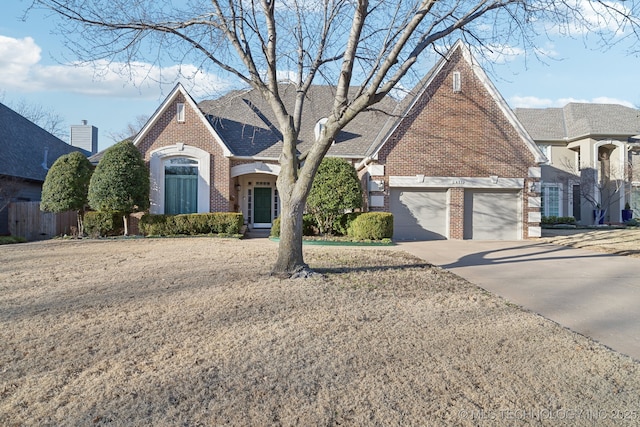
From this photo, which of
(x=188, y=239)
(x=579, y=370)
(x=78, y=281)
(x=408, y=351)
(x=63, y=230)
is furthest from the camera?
(x=63, y=230)

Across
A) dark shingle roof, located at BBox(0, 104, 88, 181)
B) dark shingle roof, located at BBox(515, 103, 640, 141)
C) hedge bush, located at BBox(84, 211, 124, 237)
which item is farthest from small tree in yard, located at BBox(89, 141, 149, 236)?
dark shingle roof, located at BBox(515, 103, 640, 141)

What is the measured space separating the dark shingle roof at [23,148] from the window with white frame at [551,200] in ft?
90.2

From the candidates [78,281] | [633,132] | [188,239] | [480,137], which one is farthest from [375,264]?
[633,132]

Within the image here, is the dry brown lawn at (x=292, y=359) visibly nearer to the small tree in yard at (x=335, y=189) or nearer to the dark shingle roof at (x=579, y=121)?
the small tree in yard at (x=335, y=189)

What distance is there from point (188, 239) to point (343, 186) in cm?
556

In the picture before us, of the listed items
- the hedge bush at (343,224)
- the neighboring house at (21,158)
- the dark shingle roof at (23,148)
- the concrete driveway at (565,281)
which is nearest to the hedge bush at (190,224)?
the hedge bush at (343,224)

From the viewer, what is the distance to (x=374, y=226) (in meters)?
14.1

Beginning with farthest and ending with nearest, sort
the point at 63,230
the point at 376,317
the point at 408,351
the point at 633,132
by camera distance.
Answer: the point at 633,132 → the point at 63,230 → the point at 376,317 → the point at 408,351

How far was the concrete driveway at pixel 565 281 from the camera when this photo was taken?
5133 millimetres

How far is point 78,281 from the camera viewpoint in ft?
23.3

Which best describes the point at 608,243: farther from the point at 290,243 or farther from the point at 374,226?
the point at 290,243

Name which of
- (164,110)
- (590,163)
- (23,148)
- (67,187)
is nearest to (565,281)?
(164,110)

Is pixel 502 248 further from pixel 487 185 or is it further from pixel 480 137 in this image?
pixel 480 137

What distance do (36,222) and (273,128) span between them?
10329 mm
